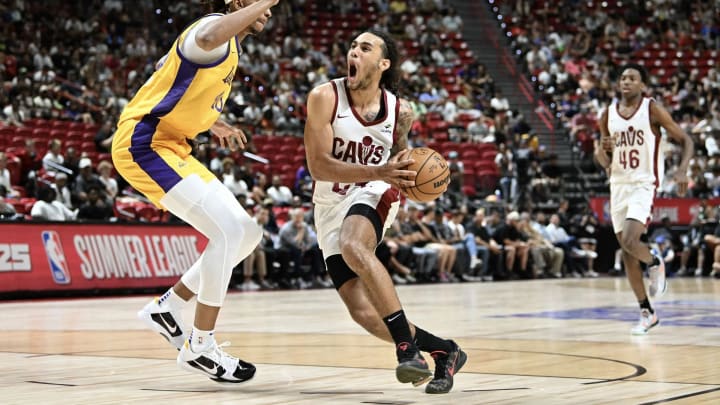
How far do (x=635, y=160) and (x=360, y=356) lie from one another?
4.07 m

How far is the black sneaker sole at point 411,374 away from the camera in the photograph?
181 inches

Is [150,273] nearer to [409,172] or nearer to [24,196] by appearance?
[24,196]

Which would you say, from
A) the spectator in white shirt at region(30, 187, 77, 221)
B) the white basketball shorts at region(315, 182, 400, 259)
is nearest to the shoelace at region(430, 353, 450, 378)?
the white basketball shorts at region(315, 182, 400, 259)

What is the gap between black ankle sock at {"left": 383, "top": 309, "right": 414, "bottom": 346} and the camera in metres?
4.78

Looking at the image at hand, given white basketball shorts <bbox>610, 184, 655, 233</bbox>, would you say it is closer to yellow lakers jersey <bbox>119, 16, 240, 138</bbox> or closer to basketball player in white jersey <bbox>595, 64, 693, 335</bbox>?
basketball player in white jersey <bbox>595, 64, 693, 335</bbox>

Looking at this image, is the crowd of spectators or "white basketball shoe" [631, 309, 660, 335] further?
the crowd of spectators

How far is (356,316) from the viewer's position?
5348 millimetres

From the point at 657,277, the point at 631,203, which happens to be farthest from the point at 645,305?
the point at 631,203

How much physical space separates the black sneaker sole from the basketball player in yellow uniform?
100 cm

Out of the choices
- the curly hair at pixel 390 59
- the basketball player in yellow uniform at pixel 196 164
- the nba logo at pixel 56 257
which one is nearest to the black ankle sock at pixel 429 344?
the basketball player in yellow uniform at pixel 196 164

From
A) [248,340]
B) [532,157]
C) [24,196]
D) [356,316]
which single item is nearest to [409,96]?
[532,157]

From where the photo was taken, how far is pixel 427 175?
493cm

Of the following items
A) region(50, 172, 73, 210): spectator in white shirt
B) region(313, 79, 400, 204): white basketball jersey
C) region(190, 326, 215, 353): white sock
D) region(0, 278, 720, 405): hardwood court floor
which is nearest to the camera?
region(0, 278, 720, 405): hardwood court floor

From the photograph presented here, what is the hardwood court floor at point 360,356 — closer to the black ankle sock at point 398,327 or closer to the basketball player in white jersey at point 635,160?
the black ankle sock at point 398,327
